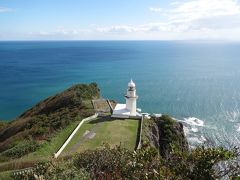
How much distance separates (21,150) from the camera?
85.3 ft

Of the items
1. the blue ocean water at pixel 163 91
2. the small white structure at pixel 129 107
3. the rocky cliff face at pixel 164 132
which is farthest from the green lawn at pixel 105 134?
the blue ocean water at pixel 163 91

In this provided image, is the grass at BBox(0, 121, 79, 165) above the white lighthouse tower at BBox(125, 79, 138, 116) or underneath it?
underneath

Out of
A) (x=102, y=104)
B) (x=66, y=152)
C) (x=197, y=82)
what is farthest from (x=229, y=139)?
(x=197, y=82)

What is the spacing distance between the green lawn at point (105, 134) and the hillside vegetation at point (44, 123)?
9.43 feet

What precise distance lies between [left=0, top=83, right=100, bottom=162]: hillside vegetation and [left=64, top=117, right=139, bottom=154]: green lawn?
9.43 feet

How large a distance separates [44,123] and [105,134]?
10410mm

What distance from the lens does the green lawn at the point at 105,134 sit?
26.2 m

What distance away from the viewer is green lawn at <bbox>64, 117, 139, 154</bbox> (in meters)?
26.2

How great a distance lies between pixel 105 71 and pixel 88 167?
103546 millimetres

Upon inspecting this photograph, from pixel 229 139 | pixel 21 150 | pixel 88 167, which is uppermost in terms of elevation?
pixel 88 167

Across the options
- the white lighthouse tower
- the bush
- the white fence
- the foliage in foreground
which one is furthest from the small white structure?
the foliage in foreground

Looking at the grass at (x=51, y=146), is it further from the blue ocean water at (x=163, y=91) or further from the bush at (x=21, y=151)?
the blue ocean water at (x=163, y=91)

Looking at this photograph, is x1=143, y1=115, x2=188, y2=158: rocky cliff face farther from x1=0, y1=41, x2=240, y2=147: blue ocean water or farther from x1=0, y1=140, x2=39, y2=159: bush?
x1=0, y1=41, x2=240, y2=147: blue ocean water

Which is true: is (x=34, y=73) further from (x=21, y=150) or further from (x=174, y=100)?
(x=21, y=150)
